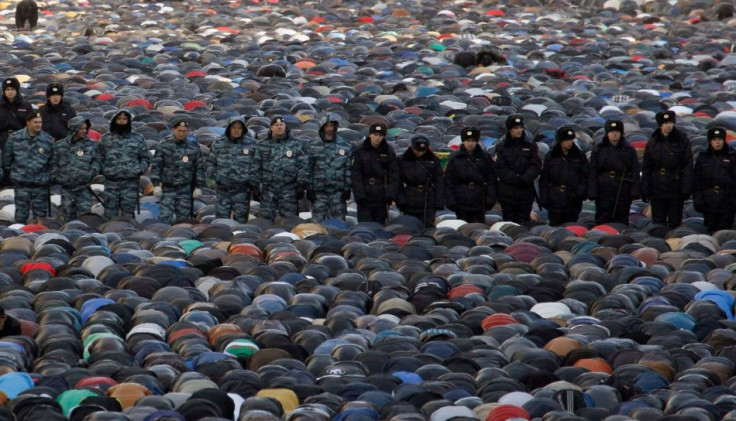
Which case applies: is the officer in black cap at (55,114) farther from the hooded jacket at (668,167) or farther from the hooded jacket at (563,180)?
the hooded jacket at (668,167)

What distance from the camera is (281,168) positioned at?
1995 cm

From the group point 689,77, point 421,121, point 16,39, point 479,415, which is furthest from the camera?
point 16,39

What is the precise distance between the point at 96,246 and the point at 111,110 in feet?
29.2

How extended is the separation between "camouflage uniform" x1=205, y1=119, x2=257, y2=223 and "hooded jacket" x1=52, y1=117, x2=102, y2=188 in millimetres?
1502

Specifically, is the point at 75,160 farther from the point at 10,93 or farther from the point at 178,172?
the point at 10,93

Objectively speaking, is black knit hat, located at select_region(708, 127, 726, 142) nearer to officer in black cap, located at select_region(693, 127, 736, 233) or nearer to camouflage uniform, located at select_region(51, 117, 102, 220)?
officer in black cap, located at select_region(693, 127, 736, 233)

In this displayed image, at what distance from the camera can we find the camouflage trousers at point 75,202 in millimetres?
20078

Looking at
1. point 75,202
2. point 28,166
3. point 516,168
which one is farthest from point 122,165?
point 516,168

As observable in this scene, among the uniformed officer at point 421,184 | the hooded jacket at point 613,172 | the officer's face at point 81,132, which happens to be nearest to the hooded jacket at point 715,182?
the hooded jacket at point 613,172

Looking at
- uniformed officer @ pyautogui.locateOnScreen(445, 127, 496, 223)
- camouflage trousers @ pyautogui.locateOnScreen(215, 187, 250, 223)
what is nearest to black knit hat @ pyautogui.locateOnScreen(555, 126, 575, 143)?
uniformed officer @ pyautogui.locateOnScreen(445, 127, 496, 223)

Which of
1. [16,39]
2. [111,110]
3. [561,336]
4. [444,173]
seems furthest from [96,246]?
[16,39]

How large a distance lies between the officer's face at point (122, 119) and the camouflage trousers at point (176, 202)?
3.31 feet

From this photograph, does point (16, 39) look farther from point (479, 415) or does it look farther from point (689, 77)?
point (479, 415)

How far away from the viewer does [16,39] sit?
37.3 m
